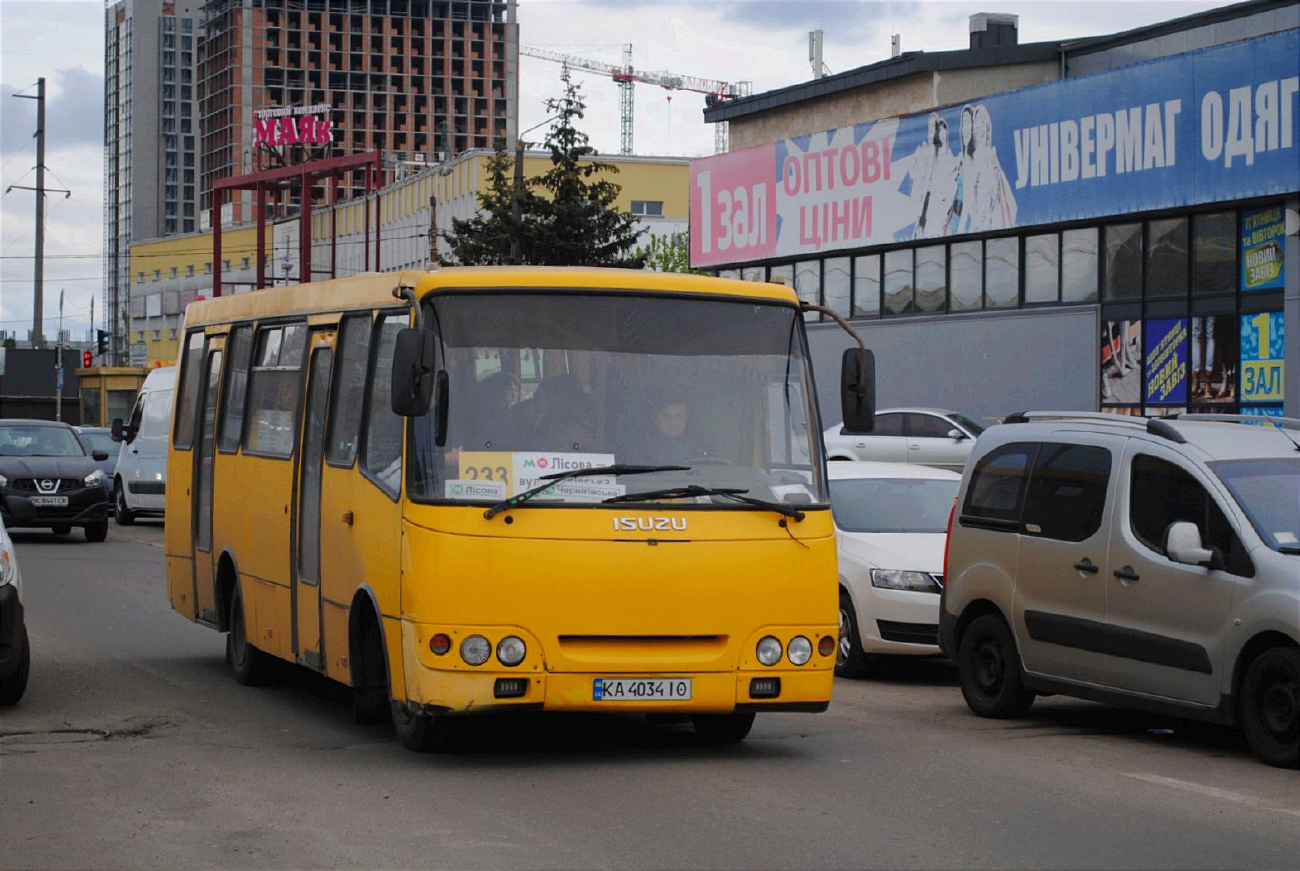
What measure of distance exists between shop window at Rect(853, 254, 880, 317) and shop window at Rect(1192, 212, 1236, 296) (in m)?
9.63

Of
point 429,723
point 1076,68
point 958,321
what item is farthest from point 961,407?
point 429,723

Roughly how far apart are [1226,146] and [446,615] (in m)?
23.4

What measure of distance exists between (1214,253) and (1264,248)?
1.13 meters

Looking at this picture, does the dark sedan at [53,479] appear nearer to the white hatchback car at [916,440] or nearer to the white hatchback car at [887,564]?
the white hatchback car at [916,440]

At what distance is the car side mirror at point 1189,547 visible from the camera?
32.7 ft

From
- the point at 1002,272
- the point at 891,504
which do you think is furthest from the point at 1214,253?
the point at 891,504

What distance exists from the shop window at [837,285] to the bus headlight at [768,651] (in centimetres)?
3151

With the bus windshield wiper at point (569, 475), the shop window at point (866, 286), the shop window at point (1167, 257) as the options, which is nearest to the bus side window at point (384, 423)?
the bus windshield wiper at point (569, 475)

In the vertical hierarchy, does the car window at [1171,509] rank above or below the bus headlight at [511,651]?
above

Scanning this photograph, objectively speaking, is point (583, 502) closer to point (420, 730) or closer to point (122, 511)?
point (420, 730)

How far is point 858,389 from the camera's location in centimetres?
974

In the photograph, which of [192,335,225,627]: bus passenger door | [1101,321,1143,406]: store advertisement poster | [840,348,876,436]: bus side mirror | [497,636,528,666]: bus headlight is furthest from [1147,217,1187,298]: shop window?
[497,636,528,666]: bus headlight

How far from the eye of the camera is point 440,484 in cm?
906

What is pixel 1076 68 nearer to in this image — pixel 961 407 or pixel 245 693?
pixel 961 407
